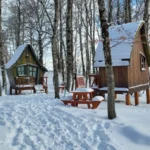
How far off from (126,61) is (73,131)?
6.12m

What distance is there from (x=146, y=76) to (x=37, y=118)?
377 inches

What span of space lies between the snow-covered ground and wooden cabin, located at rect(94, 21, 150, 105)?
164 inches

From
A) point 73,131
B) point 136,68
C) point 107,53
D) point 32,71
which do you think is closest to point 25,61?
point 32,71

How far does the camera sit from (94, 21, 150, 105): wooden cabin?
1190cm

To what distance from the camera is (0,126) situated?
6.70 metres

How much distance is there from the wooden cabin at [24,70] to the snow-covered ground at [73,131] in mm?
10084

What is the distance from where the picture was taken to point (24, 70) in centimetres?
2002

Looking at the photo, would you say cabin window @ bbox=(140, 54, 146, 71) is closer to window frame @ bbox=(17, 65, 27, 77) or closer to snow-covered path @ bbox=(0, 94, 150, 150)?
snow-covered path @ bbox=(0, 94, 150, 150)

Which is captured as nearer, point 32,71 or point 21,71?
point 21,71

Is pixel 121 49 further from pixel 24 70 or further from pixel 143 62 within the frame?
pixel 24 70

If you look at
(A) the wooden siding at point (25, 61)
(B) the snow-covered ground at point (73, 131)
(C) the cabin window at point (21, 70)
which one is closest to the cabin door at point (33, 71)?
(A) the wooden siding at point (25, 61)

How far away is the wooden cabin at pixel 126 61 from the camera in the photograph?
11.9 m

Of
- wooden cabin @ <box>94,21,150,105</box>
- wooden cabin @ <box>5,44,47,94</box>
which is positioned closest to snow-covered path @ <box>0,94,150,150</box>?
wooden cabin @ <box>94,21,150,105</box>

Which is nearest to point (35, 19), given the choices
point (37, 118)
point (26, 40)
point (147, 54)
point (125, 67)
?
point (26, 40)
